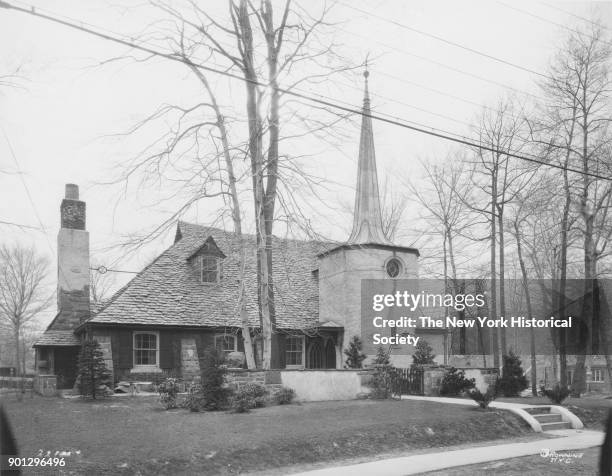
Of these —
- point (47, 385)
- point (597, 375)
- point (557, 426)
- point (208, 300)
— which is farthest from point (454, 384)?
point (597, 375)

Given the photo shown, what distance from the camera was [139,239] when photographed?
16.1m

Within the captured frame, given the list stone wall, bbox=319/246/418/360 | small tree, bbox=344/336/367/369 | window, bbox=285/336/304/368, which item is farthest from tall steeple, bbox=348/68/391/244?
window, bbox=285/336/304/368

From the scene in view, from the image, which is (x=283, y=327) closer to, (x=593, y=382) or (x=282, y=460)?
(x=282, y=460)

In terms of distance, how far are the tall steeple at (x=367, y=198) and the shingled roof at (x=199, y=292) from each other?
2.35 m

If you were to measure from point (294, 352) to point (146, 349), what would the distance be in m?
6.64

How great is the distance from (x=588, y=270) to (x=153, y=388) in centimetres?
1562

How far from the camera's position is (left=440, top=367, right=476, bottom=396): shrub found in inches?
804

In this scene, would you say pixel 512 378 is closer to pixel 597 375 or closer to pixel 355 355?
pixel 355 355

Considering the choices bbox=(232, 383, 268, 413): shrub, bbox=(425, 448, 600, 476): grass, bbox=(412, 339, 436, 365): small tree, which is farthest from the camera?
bbox=(412, 339, 436, 365): small tree

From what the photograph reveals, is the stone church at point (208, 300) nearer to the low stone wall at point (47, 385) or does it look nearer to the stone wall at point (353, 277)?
the stone wall at point (353, 277)

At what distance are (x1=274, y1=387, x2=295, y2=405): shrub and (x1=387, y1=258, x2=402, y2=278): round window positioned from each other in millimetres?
10461

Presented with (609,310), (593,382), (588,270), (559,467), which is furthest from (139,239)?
(593,382)

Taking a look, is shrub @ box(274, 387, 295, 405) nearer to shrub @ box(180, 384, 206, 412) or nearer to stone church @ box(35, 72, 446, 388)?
shrub @ box(180, 384, 206, 412)

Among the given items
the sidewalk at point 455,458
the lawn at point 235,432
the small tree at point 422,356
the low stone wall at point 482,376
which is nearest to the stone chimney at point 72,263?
the lawn at point 235,432
